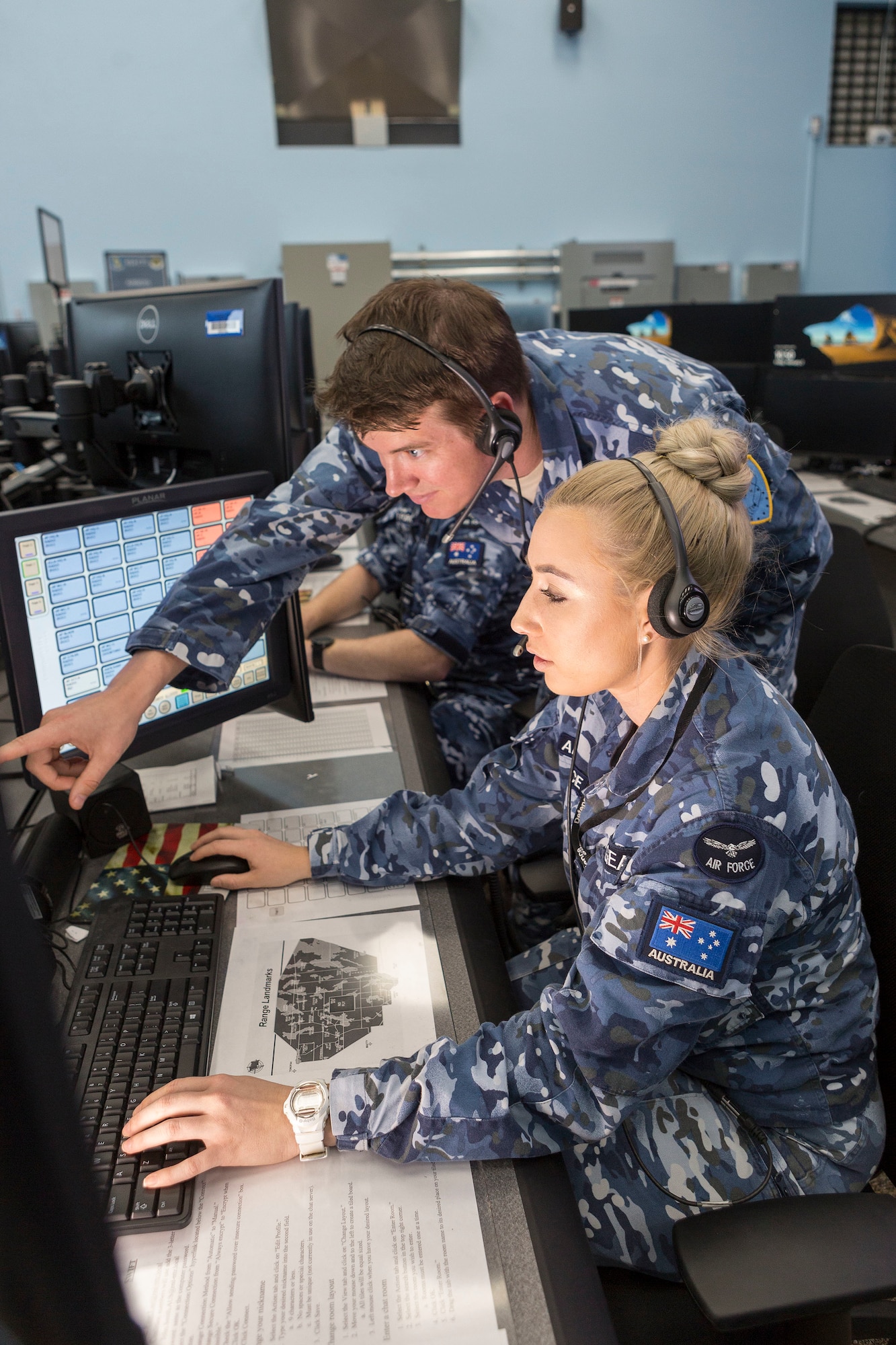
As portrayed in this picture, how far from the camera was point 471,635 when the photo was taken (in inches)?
72.9

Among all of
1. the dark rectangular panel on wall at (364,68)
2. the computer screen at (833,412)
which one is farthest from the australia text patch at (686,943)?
the dark rectangular panel on wall at (364,68)

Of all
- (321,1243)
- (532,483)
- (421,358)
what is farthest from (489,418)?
(321,1243)

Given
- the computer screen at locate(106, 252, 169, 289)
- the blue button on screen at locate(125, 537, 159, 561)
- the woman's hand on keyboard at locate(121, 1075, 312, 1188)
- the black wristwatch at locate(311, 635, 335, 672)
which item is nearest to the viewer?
the woman's hand on keyboard at locate(121, 1075, 312, 1188)

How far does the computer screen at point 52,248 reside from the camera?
12.0 ft

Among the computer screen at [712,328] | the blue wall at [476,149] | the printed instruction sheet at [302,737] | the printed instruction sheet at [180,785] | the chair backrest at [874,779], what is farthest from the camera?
the blue wall at [476,149]

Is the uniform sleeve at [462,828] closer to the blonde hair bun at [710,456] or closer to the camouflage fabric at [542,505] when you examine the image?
the camouflage fabric at [542,505]

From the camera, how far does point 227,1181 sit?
739mm

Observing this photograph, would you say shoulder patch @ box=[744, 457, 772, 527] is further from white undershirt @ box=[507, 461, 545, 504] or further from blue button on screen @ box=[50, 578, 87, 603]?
blue button on screen @ box=[50, 578, 87, 603]

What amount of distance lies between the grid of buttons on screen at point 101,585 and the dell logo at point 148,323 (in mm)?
529

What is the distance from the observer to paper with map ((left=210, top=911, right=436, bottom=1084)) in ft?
2.79

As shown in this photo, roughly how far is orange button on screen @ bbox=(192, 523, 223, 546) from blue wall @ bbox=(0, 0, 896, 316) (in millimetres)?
5209

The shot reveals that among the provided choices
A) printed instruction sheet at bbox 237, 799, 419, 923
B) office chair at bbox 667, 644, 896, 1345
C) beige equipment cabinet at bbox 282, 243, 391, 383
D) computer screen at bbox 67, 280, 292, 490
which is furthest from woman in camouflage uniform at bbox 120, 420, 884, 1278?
beige equipment cabinet at bbox 282, 243, 391, 383

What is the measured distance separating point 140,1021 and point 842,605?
1356mm

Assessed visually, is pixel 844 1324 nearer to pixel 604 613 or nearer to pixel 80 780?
pixel 604 613
